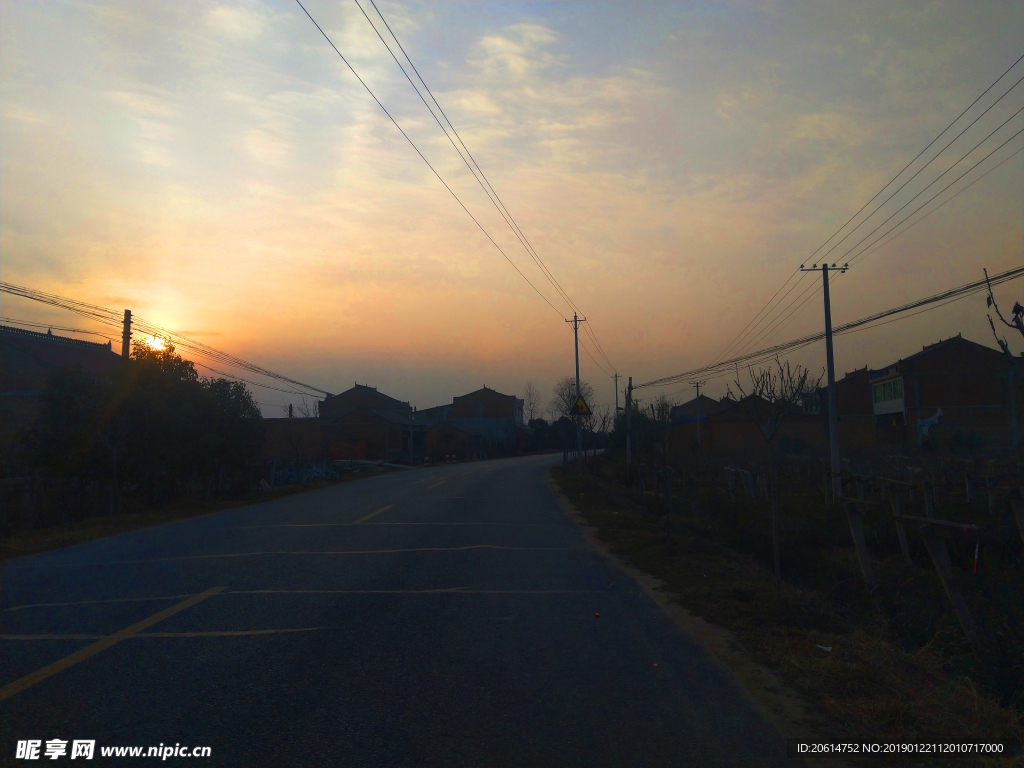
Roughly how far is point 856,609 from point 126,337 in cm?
2274

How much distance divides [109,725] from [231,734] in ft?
2.49

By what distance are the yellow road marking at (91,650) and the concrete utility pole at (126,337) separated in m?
18.4

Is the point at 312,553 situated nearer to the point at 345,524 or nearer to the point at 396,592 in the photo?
the point at 396,592

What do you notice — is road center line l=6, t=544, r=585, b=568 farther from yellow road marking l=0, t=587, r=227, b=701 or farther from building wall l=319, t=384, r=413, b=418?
building wall l=319, t=384, r=413, b=418

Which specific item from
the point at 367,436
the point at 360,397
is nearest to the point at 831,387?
the point at 367,436

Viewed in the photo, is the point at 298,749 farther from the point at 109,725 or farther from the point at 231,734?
the point at 109,725

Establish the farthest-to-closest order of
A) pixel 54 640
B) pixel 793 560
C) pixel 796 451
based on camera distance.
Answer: pixel 796 451 < pixel 793 560 < pixel 54 640

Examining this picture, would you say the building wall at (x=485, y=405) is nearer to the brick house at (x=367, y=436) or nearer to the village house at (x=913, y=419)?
the brick house at (x=367, y=436)

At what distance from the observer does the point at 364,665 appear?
555 cm

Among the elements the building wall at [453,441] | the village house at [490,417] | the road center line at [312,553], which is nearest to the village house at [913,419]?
the building wall at [453,441]

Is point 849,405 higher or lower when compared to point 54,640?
higher

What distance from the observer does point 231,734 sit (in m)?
Answer: 4.24

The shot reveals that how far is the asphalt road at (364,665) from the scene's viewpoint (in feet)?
13.7

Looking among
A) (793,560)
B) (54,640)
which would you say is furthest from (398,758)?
(793,560)
